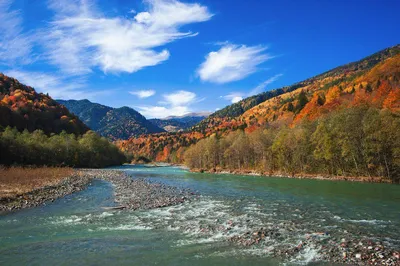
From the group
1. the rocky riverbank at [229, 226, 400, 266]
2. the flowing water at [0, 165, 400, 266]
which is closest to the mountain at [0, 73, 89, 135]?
the flowing water at [0, 165, 400, 266]

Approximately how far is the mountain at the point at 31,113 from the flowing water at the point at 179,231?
136m

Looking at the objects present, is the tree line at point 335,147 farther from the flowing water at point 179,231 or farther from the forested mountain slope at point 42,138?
the forested mountain slope at point 42,138

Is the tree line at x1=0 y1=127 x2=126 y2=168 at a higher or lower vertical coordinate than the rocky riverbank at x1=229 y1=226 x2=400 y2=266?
higher

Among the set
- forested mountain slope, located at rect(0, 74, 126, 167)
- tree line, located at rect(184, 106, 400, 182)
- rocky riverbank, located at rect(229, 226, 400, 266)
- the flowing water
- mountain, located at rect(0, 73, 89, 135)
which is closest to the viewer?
rocky riverbank, located at rect(229, 226, 400, 266)

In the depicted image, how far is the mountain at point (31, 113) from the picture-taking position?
455ft

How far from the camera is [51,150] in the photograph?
90.2 metres

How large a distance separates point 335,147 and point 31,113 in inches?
6196

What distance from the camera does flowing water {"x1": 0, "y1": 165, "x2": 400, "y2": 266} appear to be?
12.5 metres

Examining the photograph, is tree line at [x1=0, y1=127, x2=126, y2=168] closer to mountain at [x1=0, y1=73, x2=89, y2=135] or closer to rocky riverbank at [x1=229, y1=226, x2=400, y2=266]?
mountain at [x1=0, y1=73, x2=89, y2=135]

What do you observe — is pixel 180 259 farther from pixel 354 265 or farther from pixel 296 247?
pixel 354 265

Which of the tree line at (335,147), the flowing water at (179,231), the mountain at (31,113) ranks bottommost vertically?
the flowing water at (179,231)

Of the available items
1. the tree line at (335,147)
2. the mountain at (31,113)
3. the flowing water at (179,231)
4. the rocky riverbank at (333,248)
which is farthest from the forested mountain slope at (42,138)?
the rocky riverbank at (333,248)

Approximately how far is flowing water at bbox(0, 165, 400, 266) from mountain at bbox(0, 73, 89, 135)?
446 feet

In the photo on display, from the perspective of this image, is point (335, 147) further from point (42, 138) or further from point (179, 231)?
point (42, 138)
